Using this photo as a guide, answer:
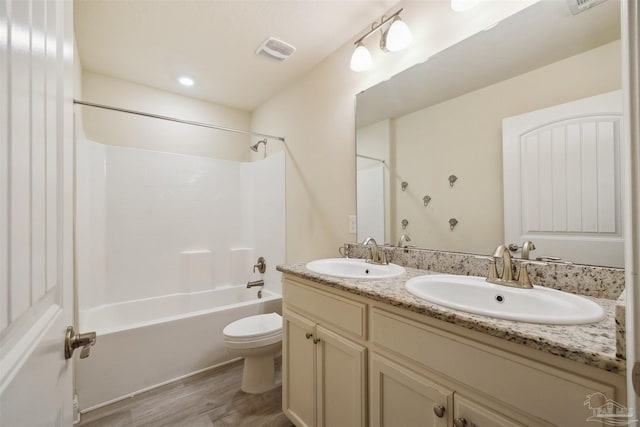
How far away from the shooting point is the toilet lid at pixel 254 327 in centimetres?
181

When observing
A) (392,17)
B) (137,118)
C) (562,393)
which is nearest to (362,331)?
(562,393)

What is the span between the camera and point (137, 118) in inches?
101

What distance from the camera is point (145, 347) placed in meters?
1.85

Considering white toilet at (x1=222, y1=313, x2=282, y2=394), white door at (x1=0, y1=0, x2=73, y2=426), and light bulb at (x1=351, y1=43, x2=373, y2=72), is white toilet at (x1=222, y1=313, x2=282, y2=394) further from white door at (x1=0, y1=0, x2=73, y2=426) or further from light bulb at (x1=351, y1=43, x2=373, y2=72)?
light bulb at (x1=351, y1=43, x2=373, y2=72)

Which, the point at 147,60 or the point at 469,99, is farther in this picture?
the point at 147,60

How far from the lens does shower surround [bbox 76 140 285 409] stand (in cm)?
212

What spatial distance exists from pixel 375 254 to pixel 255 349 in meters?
1.03

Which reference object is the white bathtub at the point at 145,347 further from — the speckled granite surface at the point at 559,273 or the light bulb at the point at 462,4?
the light bulb at the point at 462,4

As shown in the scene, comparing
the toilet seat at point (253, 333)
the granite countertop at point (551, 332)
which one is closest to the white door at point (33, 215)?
the granite countertop at point (551, 332)

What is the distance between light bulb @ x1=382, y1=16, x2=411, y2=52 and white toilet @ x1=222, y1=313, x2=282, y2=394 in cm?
195

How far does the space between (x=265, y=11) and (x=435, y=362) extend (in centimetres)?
203

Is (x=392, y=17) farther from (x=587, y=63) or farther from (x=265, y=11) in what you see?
(x=587, y=63)

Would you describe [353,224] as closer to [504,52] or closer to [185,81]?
[504,52]

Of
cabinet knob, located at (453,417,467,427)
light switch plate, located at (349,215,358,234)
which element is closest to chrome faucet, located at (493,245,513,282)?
cabinet knob, located at (453,417,467,427)
